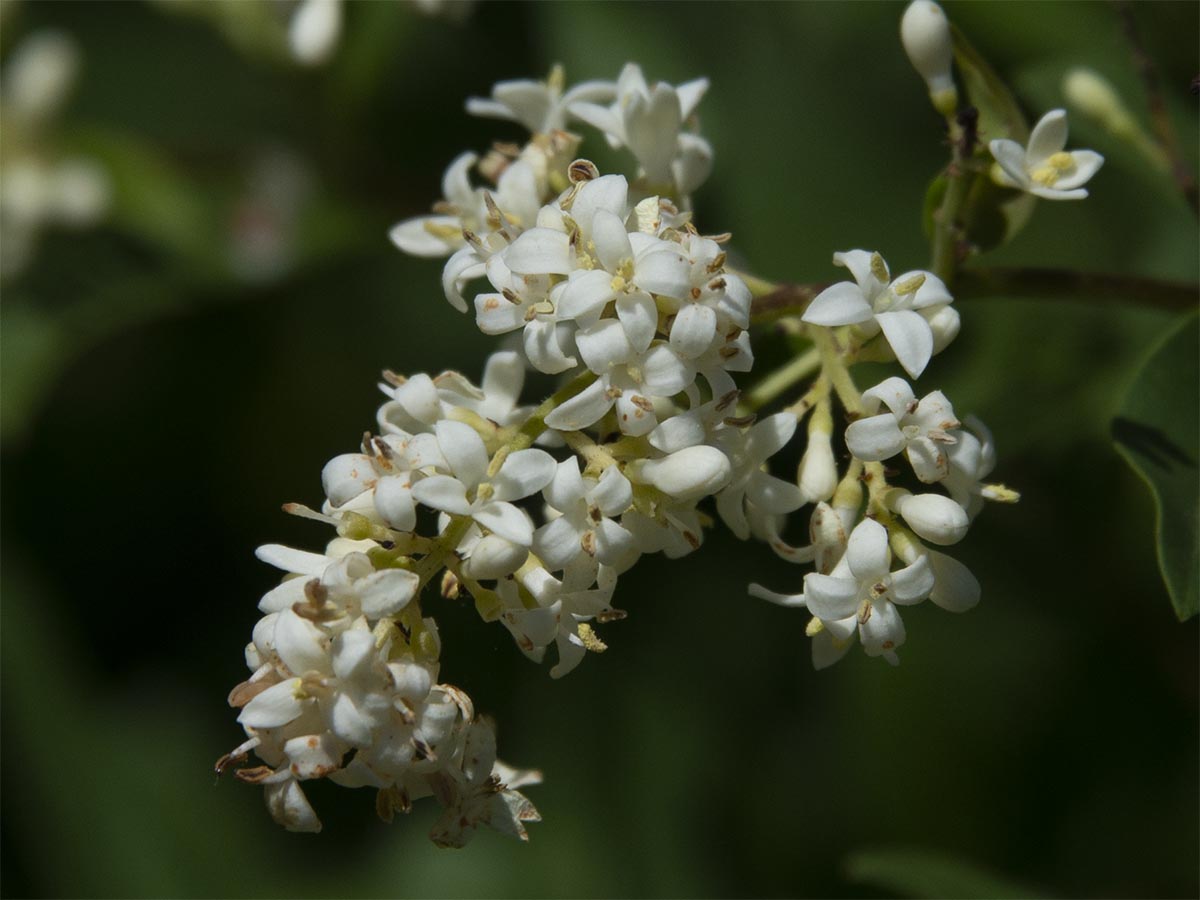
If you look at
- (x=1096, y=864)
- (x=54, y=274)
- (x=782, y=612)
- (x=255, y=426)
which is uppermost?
(x=54, y=274)

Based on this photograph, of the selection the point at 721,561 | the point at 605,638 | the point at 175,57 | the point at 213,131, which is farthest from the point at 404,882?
the point at 175,57

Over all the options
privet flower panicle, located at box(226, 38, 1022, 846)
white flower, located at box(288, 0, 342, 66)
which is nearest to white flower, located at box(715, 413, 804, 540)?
privet flower panicle, located at box(226, 38, 1022, 846)

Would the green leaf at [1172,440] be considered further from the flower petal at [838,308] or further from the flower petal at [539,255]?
the flower petal at [539,255]

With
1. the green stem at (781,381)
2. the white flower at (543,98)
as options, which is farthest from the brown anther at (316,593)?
the white flower at (543,98)

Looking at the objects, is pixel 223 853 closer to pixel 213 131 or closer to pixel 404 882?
pixel 404 882

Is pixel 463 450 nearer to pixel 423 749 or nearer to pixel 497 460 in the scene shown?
pixel 497 460

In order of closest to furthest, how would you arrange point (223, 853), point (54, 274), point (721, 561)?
point (721, 561) → point (54, 274) → point (223, 853)

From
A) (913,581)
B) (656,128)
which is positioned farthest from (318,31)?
(913,581)
